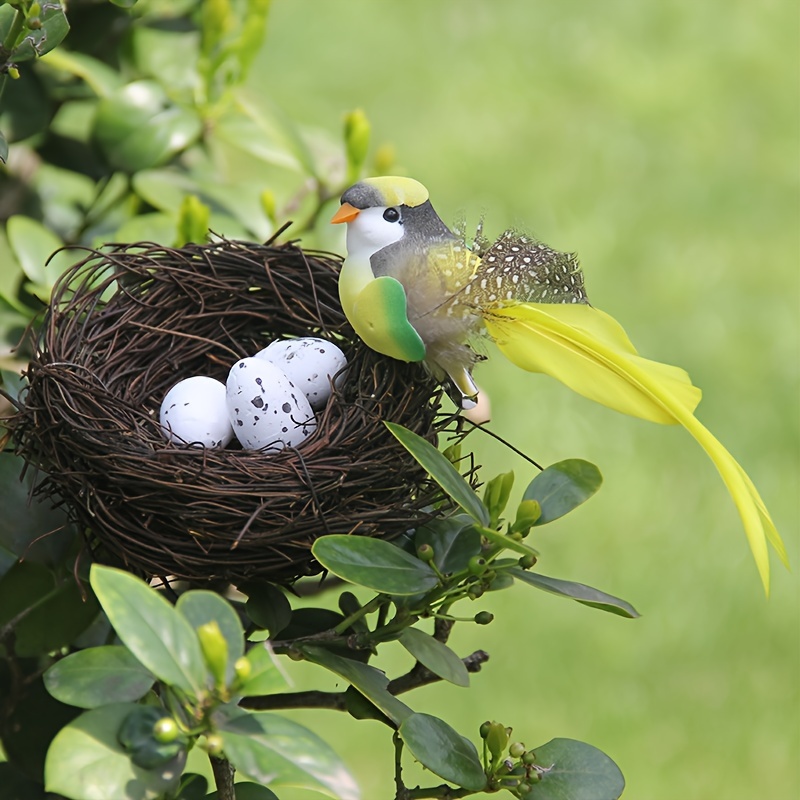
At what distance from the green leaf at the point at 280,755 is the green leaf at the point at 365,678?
14 centimetres

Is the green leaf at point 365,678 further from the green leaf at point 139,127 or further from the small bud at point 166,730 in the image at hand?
the green leaf at point 139,127

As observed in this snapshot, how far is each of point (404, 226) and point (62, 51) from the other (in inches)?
25.0

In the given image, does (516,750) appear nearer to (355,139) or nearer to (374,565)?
(374,565)

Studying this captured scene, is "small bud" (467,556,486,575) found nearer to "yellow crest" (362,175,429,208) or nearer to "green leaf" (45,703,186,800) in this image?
"green leaf" (45,703,186,800)

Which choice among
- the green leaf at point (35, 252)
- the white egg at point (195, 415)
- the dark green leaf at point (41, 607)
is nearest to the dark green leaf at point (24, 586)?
the dark green leaf at point (41, 607)

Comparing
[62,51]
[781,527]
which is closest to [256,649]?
[62,51]

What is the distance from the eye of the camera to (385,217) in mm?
1029

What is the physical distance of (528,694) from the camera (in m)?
2.00

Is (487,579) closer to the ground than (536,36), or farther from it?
closer to the ground

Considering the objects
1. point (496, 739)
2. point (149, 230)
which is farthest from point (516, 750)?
point (149, 230)

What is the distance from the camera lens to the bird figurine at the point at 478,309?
0.82 m

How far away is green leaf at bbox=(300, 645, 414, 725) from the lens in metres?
0.77

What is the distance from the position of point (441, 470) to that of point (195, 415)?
355 mm

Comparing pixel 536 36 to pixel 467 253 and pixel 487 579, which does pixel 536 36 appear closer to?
pixel 467 253
